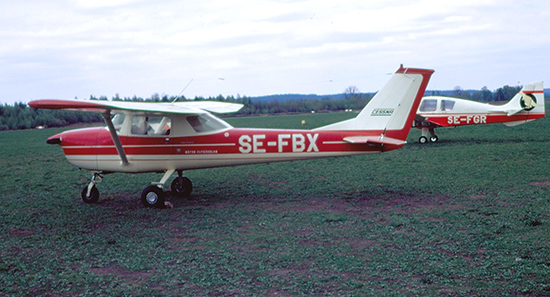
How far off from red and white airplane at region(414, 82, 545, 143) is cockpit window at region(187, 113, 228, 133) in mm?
14260

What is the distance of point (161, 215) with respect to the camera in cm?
940

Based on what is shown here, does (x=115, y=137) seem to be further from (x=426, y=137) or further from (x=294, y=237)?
(x=426, y=137)

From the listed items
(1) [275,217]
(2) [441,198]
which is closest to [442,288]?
(1) [275,217]

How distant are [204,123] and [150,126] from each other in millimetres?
1209

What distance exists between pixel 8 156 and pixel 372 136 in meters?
20.5

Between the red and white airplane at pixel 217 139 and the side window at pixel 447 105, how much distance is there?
44.7 ft

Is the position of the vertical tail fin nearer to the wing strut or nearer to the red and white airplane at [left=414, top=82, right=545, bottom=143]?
the red and white airplane at [left=414, top=82, right=545, bottom=143]

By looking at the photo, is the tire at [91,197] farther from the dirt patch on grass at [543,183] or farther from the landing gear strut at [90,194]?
the dirt patch on grass at [543,183]

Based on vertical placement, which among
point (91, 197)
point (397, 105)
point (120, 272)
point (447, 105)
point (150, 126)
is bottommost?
point (120, 272)

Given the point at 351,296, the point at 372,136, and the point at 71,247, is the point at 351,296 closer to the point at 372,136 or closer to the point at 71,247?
the point at 71,247

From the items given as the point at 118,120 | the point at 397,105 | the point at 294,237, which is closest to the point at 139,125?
the point at 118,120

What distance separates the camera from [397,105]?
10.3 metres

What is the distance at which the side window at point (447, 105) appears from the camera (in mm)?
22919

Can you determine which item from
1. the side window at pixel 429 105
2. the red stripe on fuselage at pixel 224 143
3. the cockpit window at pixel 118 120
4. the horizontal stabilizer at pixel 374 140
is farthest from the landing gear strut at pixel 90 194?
the side window at pixel 429 105
